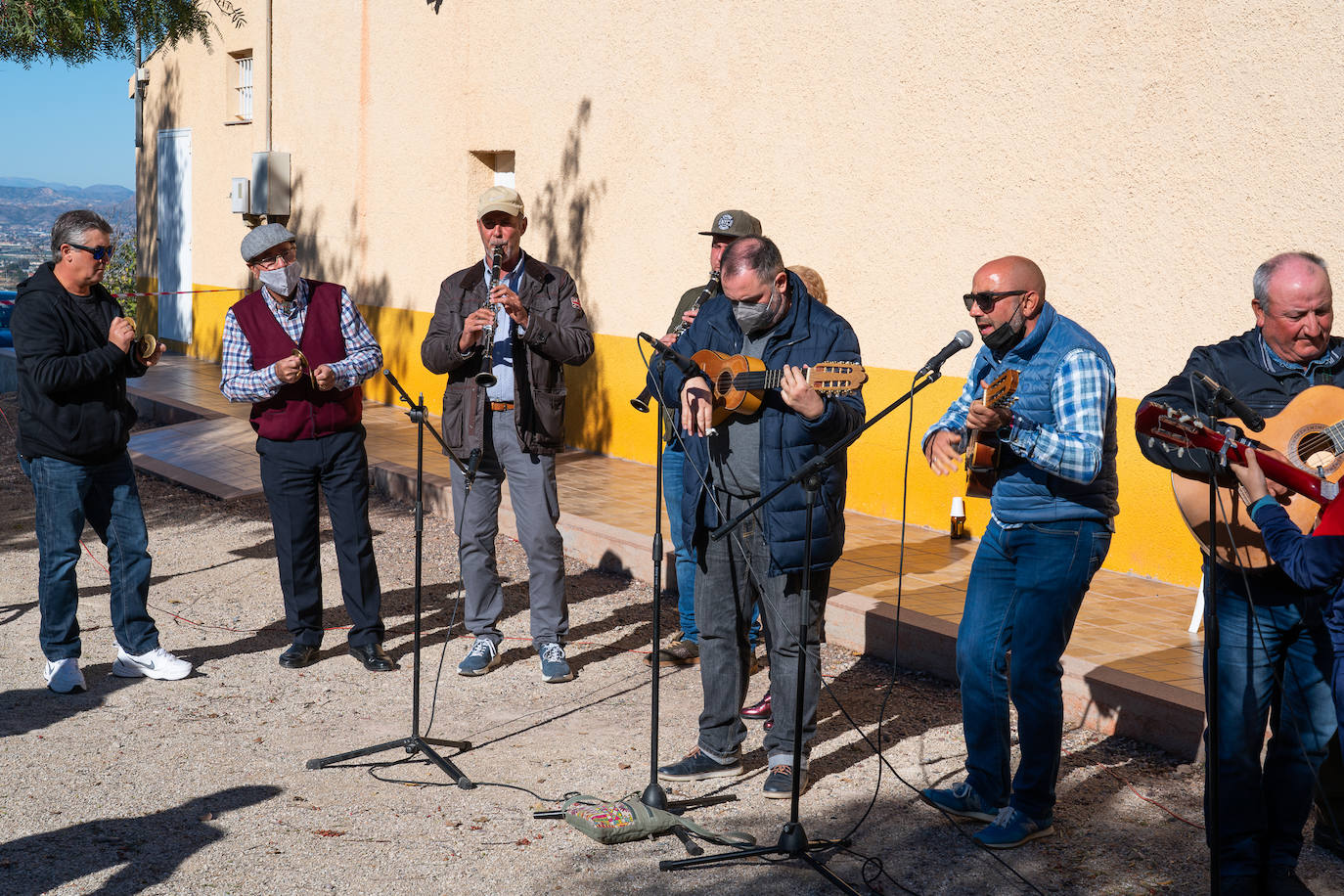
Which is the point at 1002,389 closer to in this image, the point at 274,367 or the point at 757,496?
the point at 757,496

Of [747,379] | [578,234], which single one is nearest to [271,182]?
[578,234]

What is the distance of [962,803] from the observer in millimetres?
4293

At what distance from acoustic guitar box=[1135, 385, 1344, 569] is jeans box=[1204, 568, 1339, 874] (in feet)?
0.43

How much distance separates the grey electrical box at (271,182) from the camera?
1582 centimetres

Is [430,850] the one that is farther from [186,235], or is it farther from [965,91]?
[186,235]

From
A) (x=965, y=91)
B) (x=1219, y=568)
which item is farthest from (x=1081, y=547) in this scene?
(x=965, y=91)

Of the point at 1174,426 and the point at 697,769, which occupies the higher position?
the point at 1174,426

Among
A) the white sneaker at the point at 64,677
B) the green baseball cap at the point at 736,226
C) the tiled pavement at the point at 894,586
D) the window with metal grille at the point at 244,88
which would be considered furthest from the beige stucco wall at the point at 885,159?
the white sneaker at the point at 64,677

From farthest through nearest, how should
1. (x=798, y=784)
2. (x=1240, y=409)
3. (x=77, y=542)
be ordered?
(x=77, y=542) → (x=798, y=784) → (x=1240, y=409)

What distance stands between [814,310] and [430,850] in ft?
7.10

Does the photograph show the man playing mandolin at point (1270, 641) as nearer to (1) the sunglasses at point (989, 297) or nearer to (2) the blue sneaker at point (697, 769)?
(1) the sunglasses at point (989, 297)

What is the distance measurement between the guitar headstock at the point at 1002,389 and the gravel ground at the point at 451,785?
1.40 meters

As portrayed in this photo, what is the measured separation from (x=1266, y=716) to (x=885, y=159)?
17.9ft

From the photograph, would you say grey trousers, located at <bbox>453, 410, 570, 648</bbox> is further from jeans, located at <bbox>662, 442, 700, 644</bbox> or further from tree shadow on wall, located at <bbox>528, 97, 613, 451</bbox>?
tree shadow on wall, located at <bbox>528, 97, 613, 451</bbox>
